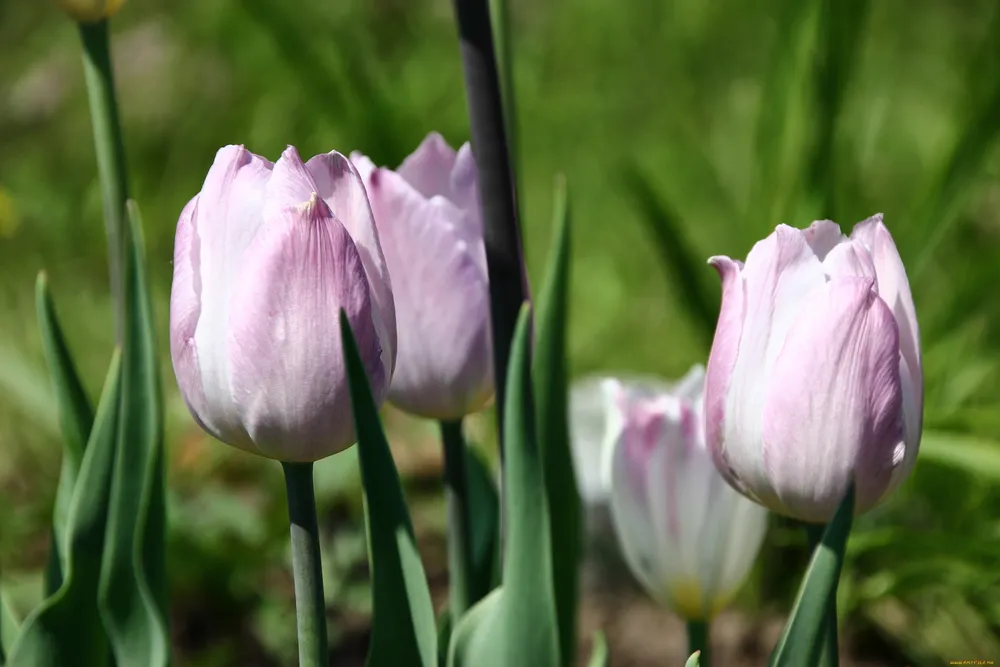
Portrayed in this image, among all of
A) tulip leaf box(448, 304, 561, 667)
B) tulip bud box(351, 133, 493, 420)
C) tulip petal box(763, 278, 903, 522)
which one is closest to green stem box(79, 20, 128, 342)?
tulip bud box(351, 133, 493, 420)

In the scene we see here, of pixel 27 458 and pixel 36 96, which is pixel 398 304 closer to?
pixel 27 458

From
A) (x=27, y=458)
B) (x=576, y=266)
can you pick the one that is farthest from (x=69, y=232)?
(x=576, y=266)

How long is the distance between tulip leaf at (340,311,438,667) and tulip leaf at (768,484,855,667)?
6.5 inches

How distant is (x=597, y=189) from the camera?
2.35 m

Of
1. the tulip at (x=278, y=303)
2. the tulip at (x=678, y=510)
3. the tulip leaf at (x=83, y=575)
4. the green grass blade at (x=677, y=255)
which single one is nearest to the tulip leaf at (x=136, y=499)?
the tulip leaf at (x=83, y=575)

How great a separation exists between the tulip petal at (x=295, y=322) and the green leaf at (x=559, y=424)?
179 mm

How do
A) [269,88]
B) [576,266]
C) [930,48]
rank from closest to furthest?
[576,266], [269,88], [930,48]

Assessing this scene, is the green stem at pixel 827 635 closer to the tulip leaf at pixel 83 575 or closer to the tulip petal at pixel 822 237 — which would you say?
the tulip petal at pixel 822 237

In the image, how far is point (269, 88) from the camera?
251 cm

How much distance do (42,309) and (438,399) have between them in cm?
22

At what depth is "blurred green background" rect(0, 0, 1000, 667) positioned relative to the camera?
1222 millimetres

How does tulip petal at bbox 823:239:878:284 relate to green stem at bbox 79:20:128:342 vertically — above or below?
below

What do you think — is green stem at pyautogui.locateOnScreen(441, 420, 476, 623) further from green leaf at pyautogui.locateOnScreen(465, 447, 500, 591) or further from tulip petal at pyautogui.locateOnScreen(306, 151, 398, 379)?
tulip petal at pyautogui.locateOnScreen(306, 151, 398, 379)

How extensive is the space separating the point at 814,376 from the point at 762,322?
4cm
